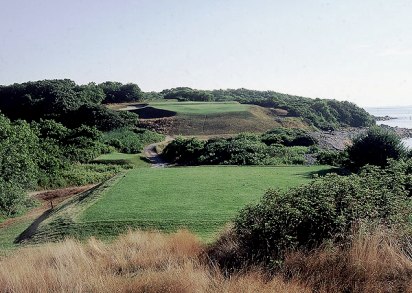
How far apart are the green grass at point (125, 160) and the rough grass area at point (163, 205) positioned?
1648cm

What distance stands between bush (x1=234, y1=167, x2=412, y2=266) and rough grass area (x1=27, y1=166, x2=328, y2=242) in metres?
2.67

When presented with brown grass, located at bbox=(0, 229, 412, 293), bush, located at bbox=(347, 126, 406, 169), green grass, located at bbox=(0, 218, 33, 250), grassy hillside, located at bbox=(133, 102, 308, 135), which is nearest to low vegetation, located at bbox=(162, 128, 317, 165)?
bush, located at bbox=(347, 126, 406, 169)

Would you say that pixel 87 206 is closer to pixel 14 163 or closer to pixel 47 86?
pixel 14 163

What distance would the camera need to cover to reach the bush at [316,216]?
22.5ft

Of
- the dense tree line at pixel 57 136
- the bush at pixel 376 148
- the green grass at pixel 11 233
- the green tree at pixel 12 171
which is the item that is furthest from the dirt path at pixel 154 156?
the green grass at pixel 11 233

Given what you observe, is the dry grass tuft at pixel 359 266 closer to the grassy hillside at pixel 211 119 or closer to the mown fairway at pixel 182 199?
the mown fairway at pixel 182 199

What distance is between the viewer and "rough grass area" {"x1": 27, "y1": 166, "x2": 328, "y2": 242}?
1147 cm

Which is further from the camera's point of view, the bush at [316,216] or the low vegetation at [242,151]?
the low vegetation at [242,151]

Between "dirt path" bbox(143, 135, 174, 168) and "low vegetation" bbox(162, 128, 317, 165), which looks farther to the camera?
"dirt path" bbox(143, 135, 174, 168)

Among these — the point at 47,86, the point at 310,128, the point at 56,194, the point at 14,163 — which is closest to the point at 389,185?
the point at 14,163

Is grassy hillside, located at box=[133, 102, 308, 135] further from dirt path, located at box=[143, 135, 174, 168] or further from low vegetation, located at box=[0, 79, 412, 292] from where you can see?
low vegetation, located at box=[0, 79, 412, 292]

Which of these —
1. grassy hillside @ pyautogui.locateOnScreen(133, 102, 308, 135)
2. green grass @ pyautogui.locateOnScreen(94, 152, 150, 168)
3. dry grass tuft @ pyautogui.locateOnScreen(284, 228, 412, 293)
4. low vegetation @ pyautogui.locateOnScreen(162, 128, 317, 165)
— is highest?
grassy hillside @ pyautogui.locateOnScreen(133, 102, 308, 135)

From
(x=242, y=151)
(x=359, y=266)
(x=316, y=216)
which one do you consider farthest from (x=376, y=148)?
(x=359, y=266)

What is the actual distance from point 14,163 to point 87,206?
7.80 m
